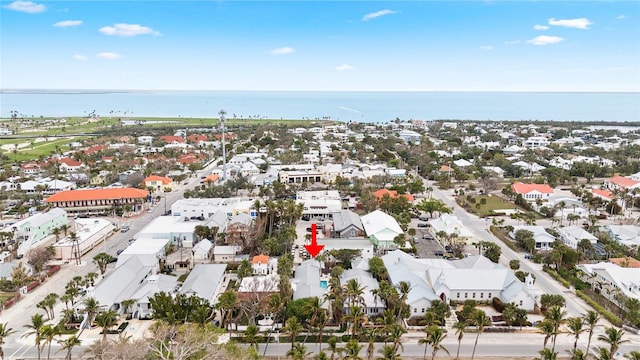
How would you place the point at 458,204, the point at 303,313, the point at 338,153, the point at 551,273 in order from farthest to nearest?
the point at 338,153 < the point at 458,204 < the point at 551,273 < the point at 303,313

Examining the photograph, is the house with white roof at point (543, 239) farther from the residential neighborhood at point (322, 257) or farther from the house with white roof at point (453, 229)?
the house with white roof at point (453, 229)

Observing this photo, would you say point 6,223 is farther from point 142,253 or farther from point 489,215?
point 489,215

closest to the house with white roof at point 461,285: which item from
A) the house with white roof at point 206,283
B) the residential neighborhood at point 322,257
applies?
the residential neighborhood at point 322,257

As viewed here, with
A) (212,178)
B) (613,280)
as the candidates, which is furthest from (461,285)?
(212,178)

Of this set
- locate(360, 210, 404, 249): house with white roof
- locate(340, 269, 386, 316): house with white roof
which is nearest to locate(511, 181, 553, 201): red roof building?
locate(360, 210, 404, 249): house with white roof

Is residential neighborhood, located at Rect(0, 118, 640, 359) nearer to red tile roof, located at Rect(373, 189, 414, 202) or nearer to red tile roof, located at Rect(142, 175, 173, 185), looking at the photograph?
red tile roof, located at Rect(142, 175, 173, 185)

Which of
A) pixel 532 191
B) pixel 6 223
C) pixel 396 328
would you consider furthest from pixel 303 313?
pixel 532 191
